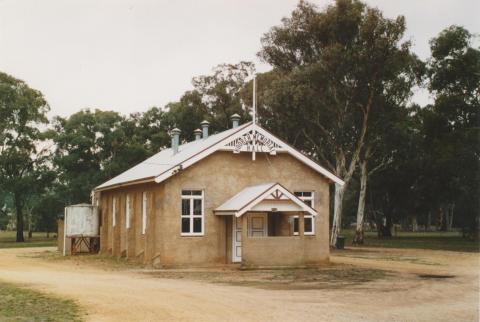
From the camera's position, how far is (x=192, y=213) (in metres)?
28.0

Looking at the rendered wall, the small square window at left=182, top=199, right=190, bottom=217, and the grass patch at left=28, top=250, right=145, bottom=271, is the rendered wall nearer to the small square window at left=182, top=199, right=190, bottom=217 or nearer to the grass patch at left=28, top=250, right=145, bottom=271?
the small square window at left=182, top=199, right=190, bottom=217

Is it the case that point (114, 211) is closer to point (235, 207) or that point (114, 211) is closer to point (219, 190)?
point (219, 190)

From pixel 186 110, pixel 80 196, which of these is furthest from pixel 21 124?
pixel 186 110

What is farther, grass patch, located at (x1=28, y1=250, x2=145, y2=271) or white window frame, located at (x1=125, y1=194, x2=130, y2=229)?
white window frame, located at (x1=125, y1=194, x2=130, y2=229)

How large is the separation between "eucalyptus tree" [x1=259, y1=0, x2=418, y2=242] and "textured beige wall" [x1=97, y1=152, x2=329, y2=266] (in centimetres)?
1536

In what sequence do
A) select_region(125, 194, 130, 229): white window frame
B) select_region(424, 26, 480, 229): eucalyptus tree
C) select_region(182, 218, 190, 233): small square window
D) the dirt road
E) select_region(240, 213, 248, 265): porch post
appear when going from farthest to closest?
select_region(424, 26, 480, 229): eucalyptus tree
select_region(125, 194, 130, 229): white window frame
select_region(182, 218, 190, 233): small square window
select_region(240, 213, 248, 265): porch post
the dirt road

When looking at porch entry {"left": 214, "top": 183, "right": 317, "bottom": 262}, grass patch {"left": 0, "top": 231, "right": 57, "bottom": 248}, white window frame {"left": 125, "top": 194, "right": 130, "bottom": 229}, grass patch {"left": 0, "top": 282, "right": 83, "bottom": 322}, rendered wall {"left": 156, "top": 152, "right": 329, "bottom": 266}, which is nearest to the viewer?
grass patch {"left": 0, "top": 282, "right": 83, "bottom": 322}

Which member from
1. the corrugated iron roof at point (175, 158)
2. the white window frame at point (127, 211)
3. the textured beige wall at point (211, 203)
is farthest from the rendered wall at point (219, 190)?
the white window frame at point (127, 211)

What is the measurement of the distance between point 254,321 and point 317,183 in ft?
Answer: 60.4

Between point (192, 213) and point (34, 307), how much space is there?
544 inches

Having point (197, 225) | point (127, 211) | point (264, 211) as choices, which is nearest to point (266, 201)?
point (264, 211)

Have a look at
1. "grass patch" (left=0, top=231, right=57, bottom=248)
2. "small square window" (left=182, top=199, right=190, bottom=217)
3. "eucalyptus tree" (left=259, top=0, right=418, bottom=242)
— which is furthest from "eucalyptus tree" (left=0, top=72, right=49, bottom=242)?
"small square window" (left=182, top=199, right=190, bottom=217)

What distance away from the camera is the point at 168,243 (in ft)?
89.3

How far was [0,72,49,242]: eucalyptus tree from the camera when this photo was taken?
2295 inches
